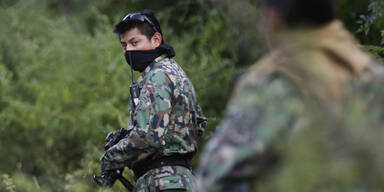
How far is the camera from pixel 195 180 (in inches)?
171

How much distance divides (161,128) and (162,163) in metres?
0.31

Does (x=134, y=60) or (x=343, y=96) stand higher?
(x=134, y=60)

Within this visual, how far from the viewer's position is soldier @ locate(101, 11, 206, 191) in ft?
13.2

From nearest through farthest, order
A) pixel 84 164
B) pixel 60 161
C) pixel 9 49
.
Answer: pixel 84 164 → pixel 60 161 → pixel 9 49

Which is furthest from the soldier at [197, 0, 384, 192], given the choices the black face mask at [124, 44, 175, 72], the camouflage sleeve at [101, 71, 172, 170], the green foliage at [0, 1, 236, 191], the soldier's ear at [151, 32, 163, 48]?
the green foliage at [0, 1, 236, 191]

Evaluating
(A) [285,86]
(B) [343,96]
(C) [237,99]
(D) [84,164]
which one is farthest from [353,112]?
(D) [84,164]

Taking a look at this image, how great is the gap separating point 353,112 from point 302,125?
0.65 ft

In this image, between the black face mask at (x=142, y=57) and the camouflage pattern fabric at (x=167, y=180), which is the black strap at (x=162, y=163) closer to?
the camouflage pattern fabric at (x=167, y=180)

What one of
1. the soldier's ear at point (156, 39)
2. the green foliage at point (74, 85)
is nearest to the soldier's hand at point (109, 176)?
the soldier's ear at point (156, 39)

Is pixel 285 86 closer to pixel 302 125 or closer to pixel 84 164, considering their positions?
pixel 302 125

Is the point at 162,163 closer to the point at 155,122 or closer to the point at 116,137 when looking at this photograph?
the point at 155,122

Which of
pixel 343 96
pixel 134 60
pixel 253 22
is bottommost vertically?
pixel 343 96

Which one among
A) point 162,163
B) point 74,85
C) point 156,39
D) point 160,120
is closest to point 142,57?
point 156,39

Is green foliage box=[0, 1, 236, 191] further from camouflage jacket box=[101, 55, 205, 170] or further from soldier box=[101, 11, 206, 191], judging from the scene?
camouflage jacket box=[101, 55, 205, 170]
